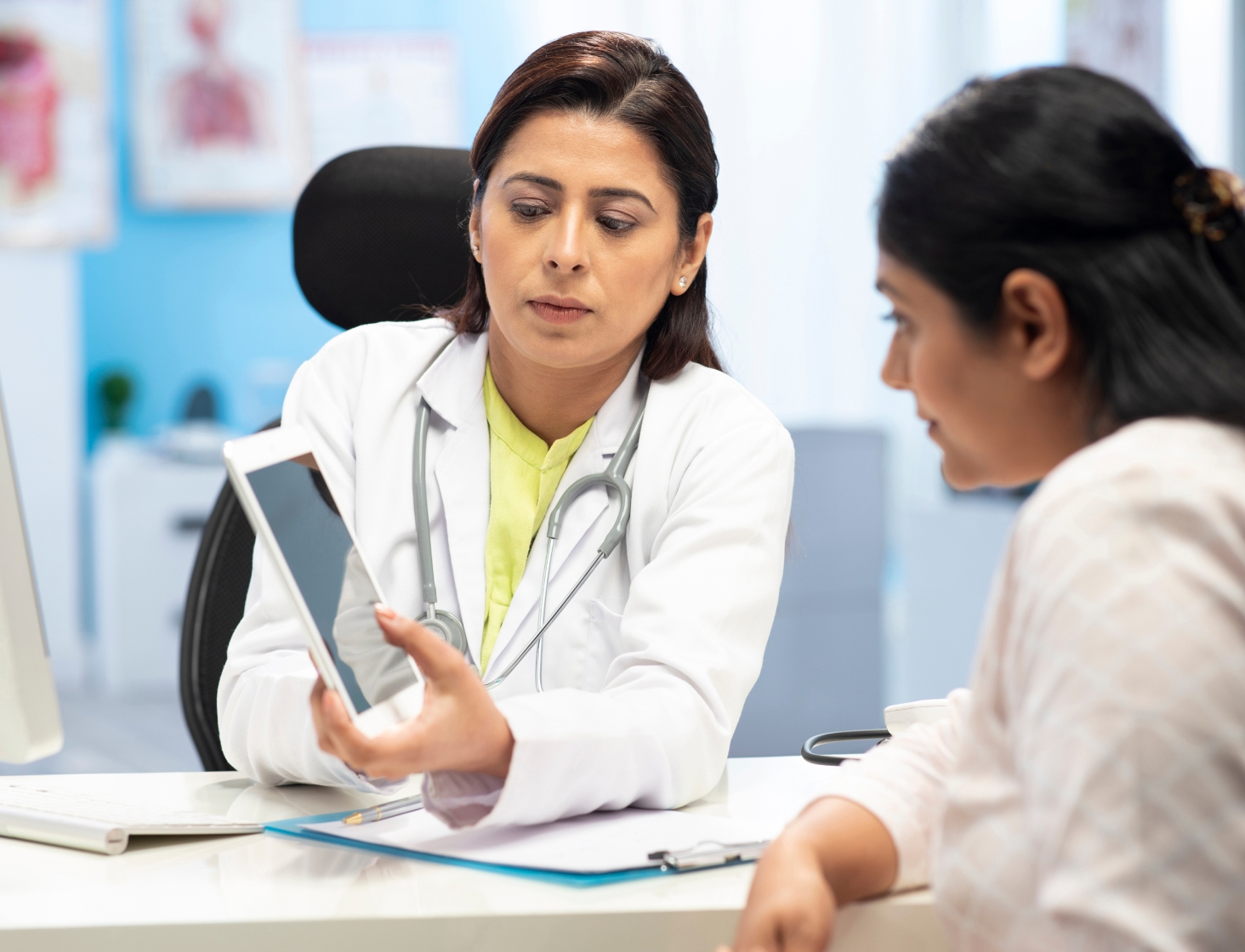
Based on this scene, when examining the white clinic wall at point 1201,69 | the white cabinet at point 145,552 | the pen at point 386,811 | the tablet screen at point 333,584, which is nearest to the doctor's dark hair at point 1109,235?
the tablet screen at point 333,584

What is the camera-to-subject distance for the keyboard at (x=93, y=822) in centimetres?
81

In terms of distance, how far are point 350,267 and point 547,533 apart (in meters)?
0.47

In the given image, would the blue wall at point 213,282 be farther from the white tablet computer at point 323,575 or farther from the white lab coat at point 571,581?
the white tablet computer at point 323,575

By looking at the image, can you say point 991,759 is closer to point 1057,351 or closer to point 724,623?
point 1057,351

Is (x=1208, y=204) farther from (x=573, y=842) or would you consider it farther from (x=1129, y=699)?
(x=573, y=842)

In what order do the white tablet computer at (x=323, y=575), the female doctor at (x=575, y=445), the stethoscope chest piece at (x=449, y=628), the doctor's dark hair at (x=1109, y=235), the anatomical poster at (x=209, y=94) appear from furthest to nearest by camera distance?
the anatomical poster at (x=209, y=94)
the stethoscope chest piece at (x=449, y=628)
the female doctor at (x=575, y=445)
the white tablet computer at (x=323, y=575)
the doctor's dark hair at (x=1109, y=235)

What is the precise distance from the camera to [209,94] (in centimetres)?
429

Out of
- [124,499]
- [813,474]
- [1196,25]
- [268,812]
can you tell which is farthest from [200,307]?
[268,812]

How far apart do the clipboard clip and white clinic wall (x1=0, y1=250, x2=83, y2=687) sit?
3636mm

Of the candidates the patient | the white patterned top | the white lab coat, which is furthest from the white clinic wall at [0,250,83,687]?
the white patterned top

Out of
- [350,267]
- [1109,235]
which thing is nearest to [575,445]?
[350,267]

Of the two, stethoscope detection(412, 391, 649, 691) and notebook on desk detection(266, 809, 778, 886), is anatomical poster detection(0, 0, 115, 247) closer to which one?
stethoscope detection(412, 391, 649, 691)

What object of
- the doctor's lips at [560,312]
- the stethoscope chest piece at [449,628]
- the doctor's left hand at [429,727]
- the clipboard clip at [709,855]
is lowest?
the clipboard clip at [709,855]

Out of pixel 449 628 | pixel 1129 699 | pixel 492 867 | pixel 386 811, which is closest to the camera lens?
pixel 1129 699
